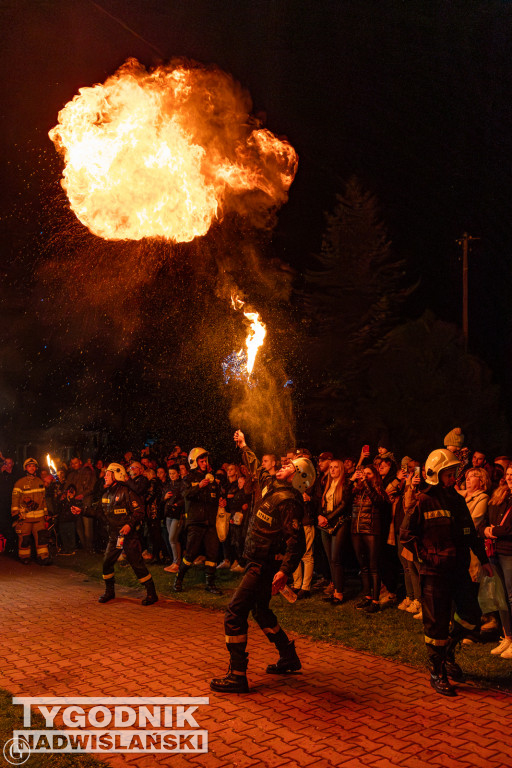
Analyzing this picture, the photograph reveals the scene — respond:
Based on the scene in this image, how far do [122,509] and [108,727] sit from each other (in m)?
4.85

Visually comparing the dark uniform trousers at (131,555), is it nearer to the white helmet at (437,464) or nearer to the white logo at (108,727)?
the white logo at (108,727)

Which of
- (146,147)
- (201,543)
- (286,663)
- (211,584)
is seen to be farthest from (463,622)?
(146,147)

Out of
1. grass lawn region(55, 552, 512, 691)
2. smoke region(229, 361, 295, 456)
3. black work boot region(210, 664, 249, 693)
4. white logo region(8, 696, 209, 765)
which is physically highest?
smoke region(229, 361, 295, 456)

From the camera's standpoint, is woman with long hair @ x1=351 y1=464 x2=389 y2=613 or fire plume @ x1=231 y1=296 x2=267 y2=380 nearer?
woman with long hair @ x1=351 y1=464 x2=389 y2=613

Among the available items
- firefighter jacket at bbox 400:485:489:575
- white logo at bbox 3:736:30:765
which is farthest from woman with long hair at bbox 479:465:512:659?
white logo at bbox 3:736:30:765

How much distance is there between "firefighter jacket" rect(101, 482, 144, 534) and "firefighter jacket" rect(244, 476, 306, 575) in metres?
3.84

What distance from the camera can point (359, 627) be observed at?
27.6 feet

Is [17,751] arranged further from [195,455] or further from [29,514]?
[29,514]

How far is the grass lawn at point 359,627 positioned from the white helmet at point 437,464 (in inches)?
75.1

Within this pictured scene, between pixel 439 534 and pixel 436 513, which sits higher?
pixel 436 513

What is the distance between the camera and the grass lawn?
6.92 m

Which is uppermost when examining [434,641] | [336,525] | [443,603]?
[336,525]

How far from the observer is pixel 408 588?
30.5 feet

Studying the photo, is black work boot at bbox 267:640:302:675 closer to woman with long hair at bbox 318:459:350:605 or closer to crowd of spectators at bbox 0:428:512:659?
crowd of spectators at bbox 0:428:512:659
